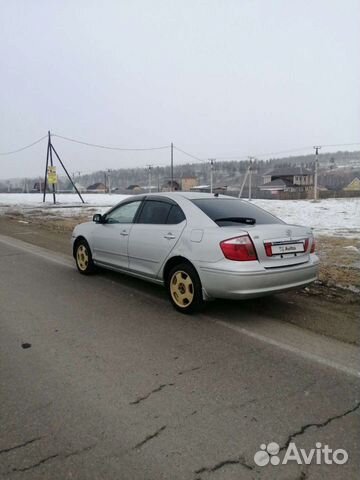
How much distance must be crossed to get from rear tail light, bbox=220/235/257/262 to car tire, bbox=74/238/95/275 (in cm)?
320

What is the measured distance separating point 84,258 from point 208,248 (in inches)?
126

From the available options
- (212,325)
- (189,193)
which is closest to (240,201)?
(189,193)

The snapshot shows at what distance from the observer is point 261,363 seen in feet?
11.7

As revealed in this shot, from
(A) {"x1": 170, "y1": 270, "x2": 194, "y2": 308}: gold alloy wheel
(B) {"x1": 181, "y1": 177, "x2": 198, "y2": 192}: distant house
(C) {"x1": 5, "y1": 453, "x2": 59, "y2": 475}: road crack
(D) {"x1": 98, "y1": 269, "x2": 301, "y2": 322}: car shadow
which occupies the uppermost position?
(B) {"x1": 181, "y1": 177, "x2": 198, "y2": 192}: distant house

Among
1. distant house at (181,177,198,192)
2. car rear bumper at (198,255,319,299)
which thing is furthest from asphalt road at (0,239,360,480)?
distant house at (181,177,198,192)

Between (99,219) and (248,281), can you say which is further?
(99,219)

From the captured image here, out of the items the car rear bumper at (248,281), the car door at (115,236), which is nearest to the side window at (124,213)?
the car door at (115,236)

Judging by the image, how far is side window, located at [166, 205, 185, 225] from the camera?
510 centimetres

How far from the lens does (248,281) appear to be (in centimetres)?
430

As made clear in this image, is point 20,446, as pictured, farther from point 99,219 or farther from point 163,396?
point 99,219

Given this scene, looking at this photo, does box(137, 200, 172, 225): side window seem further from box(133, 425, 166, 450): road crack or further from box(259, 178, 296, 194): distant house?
box(259, 178, 296, 194): distant house

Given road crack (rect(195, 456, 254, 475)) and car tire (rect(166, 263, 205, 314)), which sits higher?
car tire (rect(166, 263, 205, 314))

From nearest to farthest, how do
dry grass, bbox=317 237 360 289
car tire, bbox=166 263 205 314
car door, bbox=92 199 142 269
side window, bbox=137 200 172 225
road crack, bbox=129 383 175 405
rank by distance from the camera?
road crack, bbox=129 383 175 405, car tire, bbox=166 263 205 314, side window, bbox=137 200 172 225, car door, bbox=92 199 142 269, dry grass, bbox=317 237 360 289

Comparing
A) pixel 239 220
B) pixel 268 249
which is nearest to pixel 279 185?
pixel 239 220
